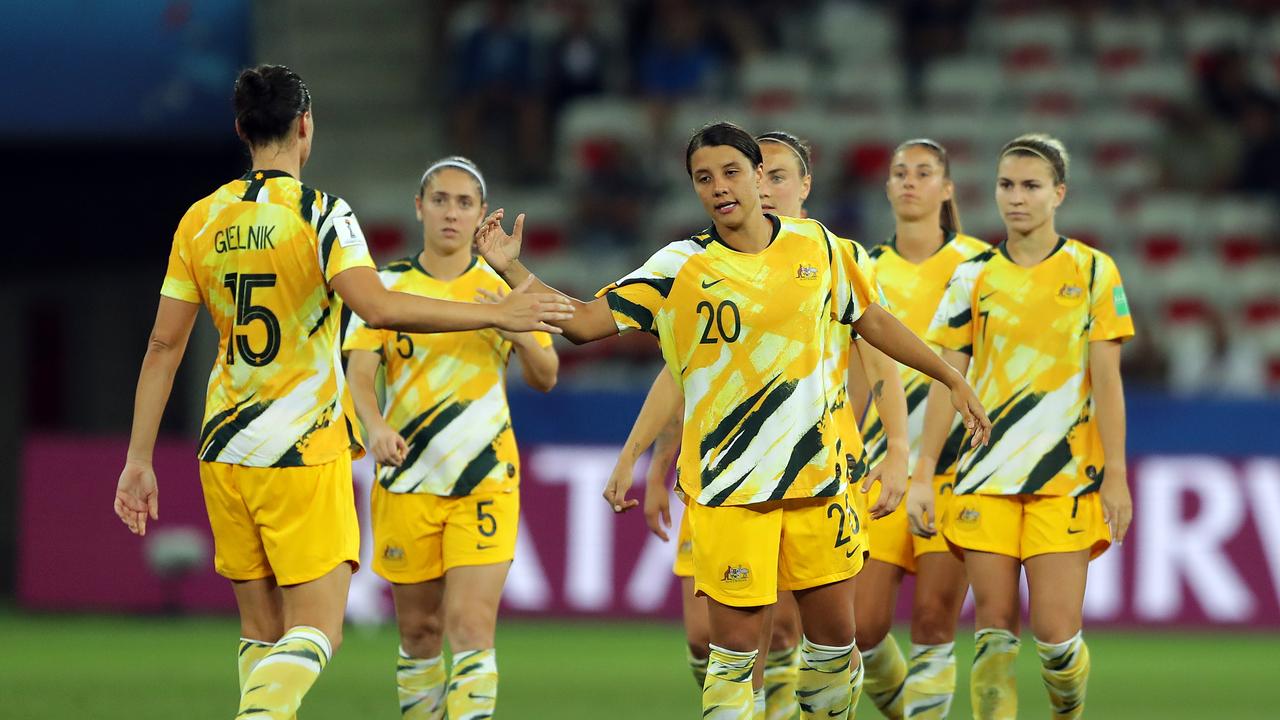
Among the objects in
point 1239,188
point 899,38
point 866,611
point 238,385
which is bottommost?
point 866,611

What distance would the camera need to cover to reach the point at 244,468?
559cm

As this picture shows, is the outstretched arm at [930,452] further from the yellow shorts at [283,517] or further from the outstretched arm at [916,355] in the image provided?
the yellow shorts at [283,517]

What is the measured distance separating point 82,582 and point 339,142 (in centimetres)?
535

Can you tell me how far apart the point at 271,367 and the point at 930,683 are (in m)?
2.84

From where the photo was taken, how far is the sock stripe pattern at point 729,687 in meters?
5.55

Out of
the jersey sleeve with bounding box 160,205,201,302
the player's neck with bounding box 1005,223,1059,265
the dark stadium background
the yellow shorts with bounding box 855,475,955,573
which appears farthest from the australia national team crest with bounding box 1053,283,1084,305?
the dark stadium background

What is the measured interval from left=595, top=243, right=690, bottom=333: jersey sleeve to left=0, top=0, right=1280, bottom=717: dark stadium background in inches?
174

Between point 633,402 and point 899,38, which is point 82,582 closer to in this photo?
point 633,402

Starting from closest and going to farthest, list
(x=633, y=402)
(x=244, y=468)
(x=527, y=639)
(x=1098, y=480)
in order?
(x=244, y=468)
(x=1098, y=480)
(x=527, y=639)
(x=633, y=402)

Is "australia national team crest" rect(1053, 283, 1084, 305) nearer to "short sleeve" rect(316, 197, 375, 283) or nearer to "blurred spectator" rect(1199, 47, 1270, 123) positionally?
"short sleeve" rect(316, 197, 375, 283)

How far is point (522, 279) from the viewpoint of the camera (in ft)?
18.0

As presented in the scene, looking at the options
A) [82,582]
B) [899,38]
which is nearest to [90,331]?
[82,582]

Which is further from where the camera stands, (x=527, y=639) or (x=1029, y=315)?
(x=527, y=639)

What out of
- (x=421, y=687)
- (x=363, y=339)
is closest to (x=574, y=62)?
(x=363, y=339)
